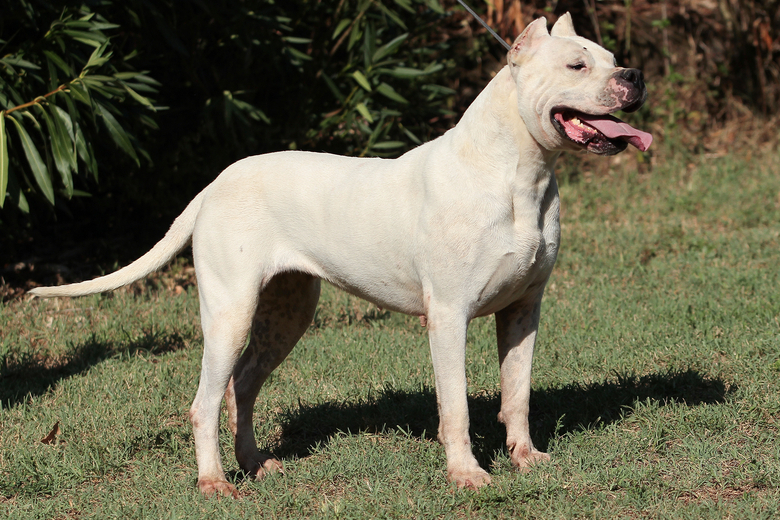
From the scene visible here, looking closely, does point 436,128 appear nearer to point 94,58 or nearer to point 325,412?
point 94,58

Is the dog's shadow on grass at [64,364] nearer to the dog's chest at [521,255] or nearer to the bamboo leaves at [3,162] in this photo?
the bamboo leaves at [3,162]

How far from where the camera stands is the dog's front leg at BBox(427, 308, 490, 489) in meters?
3.66

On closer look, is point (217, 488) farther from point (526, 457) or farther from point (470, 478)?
point (526, 457)

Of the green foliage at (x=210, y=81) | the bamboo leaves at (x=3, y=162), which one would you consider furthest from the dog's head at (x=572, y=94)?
the green foliage at (x=210, y=81)

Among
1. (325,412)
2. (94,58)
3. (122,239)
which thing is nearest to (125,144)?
(94,58)

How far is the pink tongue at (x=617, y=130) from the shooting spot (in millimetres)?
3430

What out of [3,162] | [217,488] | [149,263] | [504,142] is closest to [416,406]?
[217,488]

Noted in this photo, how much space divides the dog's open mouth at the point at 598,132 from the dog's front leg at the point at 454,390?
892mm

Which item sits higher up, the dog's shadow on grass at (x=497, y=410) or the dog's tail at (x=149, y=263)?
the dog's tail at (x=149, y=263)

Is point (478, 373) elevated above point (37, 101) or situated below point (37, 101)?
below

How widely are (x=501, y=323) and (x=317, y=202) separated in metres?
1.06

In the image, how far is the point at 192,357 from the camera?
5734mm

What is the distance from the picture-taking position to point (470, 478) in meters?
3.70

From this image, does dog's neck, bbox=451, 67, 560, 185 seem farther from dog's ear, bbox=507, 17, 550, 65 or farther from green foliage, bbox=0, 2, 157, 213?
green foliage, bbox=0, 2, 157, 213
